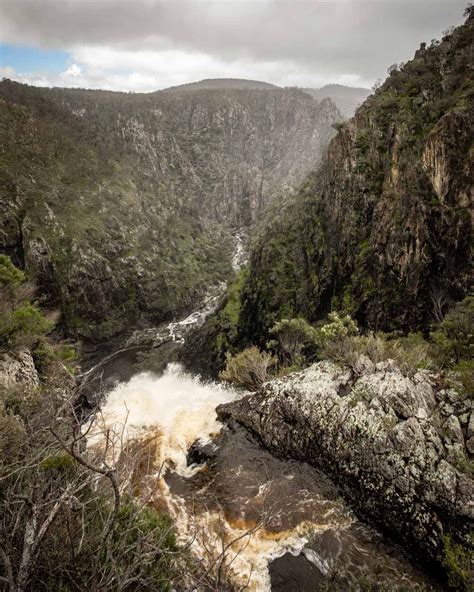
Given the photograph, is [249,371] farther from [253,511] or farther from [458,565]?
[458,565]

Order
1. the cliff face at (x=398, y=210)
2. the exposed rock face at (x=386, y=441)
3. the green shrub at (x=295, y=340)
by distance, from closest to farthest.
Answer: the exposed rock face at (x=386, y=441)
the cliff face at (x=398, y=210)
the green shrub at (x=295, y=340)

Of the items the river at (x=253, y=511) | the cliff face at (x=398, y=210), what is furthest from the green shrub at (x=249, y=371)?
the cliff face at (x=398, y=210)

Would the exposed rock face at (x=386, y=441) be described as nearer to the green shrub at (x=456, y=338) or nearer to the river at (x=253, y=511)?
the river at (x=253, y=511)

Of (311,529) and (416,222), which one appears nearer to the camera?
(311,529)

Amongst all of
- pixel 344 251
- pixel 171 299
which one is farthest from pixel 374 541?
pixel 171 299

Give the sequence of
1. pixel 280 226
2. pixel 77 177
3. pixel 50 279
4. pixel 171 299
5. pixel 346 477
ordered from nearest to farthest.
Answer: pixel 346 477 → pixel 280 226 → pixel 50 279 → pixel 171 299 → pixel 77 177

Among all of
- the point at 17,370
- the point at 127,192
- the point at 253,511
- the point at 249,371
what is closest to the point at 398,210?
the point at 249,371

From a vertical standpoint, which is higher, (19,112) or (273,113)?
(273,113)

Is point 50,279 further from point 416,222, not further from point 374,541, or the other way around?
point 374,541
